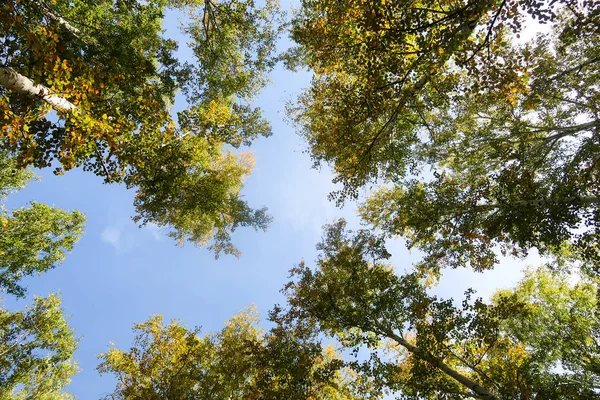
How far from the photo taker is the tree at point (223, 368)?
365 inches

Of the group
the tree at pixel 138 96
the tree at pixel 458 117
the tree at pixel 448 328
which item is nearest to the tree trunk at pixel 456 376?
the tree at pixel 448 328

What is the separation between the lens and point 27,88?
5.02m

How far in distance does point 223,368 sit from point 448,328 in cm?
813

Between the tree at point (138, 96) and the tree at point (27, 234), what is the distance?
3.00m

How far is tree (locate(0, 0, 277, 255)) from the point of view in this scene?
5062 mm

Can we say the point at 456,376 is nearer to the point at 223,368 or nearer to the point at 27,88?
the point at 223,368

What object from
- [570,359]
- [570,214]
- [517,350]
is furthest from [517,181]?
[570,359]

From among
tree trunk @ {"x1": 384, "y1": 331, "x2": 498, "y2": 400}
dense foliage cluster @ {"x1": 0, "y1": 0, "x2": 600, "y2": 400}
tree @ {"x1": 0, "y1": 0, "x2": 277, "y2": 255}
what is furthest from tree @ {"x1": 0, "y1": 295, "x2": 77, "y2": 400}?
tree trunk @ {"x1": 384, "y1": 331, "x2": 498, "y2": 400}

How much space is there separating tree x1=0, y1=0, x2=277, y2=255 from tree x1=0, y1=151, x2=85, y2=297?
9.85ft

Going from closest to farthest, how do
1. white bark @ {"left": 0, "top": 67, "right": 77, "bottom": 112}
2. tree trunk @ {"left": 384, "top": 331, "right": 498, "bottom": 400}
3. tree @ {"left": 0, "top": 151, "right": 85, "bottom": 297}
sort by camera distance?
white bark @ {"left": 0, "top": 67, "right": 77, "bottom": 112} < tree trunk @ {"left": 384, "top": 331, "right": 498, "bottom": 400} < tree @ {"left": 0, "top": 151, "right": 85, "bottom": 297}

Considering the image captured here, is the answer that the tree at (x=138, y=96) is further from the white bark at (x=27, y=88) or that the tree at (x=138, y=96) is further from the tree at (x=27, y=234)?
the tree at (x=27, y=234)

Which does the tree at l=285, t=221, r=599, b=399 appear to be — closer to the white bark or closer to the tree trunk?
the tree trunk

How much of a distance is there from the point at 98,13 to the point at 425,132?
47.5 feet

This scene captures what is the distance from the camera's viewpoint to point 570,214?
7918 millimetres
